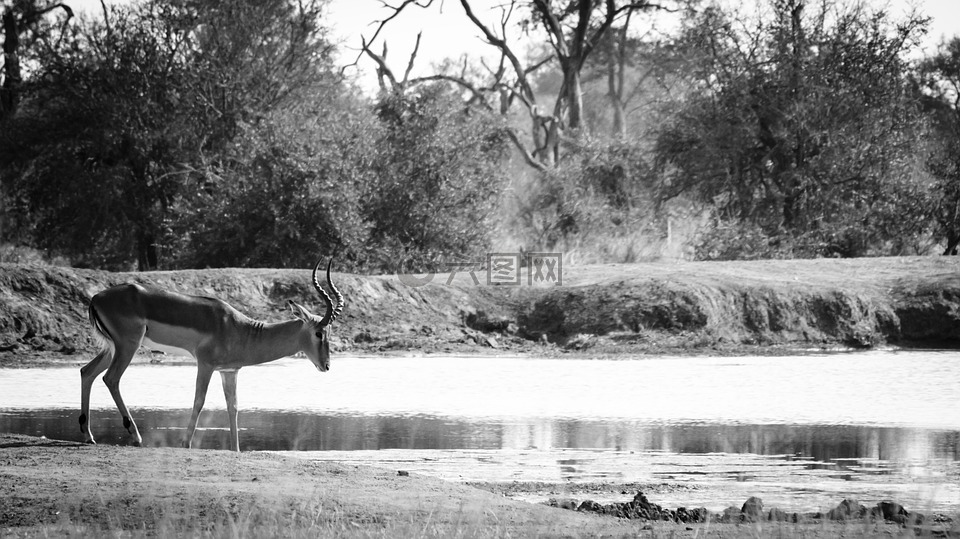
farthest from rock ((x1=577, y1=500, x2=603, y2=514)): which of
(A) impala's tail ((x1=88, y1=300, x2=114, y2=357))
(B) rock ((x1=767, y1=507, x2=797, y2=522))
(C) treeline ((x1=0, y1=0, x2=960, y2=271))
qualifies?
(C) treeline ((x1=0, y1=0, x2=960, y2=271))

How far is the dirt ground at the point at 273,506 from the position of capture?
6.25 metres

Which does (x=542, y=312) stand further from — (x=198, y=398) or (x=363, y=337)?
(x=198, y=398)

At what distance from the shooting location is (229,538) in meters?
5.70

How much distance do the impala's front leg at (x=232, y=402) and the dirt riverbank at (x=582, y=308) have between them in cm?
741

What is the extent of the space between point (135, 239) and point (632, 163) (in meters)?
12.5

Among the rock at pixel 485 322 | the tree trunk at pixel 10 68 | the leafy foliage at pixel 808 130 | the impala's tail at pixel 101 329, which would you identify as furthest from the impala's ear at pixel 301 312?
the tree trunk at pixel 10 68

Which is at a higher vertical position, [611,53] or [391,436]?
[611,53]

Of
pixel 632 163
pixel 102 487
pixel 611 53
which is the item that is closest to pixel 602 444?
pixel 102 487

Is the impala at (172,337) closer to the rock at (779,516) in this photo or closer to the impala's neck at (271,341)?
the impala's neck at (271,341)

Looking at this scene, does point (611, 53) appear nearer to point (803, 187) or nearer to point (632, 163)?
point (632, 163)

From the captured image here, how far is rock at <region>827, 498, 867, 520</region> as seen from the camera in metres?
6.77

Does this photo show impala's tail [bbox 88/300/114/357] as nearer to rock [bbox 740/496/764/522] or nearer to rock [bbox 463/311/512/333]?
rock [bbox 740/496/764/522]

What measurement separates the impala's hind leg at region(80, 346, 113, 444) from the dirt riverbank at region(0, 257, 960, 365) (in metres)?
7.43

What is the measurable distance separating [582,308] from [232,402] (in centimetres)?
1031
